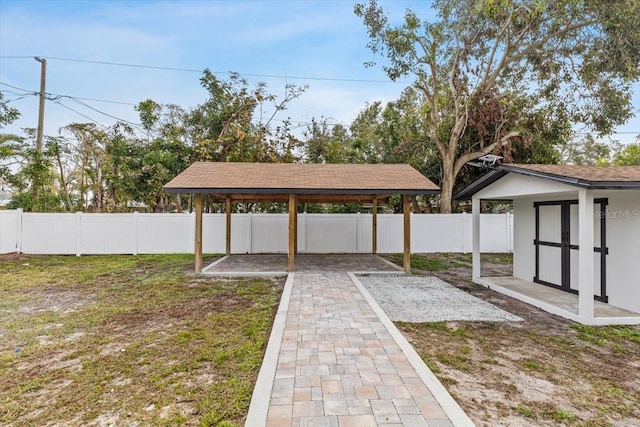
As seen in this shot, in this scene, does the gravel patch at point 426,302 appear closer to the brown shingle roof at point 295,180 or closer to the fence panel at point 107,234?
the brown shingle roof at point 295,180

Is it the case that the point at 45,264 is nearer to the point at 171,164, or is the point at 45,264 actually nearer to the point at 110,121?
the point at 171,164

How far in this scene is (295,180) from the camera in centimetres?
837

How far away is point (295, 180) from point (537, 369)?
631 cm

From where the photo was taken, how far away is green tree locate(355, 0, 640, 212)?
12719mm

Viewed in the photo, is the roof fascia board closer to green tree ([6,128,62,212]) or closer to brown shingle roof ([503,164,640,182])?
brown shingle roof ([503,164,640,182])

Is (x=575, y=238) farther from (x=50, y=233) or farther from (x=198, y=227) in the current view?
(x=50, y=233)

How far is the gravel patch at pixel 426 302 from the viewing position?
200 inches

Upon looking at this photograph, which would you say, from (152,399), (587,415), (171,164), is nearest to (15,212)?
(171,164)

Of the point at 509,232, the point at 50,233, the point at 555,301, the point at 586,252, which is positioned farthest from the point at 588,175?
the point at 50,233

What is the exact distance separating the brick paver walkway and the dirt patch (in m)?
0.30

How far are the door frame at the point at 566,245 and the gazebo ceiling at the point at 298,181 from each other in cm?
247

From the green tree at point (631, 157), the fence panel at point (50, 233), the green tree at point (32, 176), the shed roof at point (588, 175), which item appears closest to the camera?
the shed roof at point (588, 175)

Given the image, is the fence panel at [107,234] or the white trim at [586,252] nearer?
the white trim at [586,252]

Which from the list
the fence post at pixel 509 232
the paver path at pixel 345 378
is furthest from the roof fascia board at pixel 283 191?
the fence post at pixel 509 232
